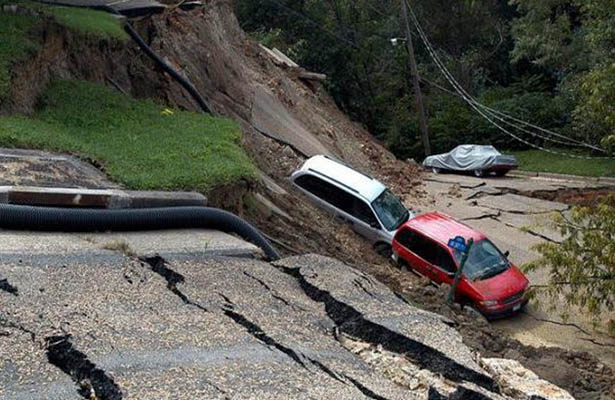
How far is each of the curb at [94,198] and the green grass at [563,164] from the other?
852 inches

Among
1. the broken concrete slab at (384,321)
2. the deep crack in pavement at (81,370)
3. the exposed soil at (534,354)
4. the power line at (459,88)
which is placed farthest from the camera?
the power line at (459,88)

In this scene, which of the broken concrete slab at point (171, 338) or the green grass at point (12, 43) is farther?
the green grass at point (12, 43)

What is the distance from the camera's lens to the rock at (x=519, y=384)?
6828 millimetres

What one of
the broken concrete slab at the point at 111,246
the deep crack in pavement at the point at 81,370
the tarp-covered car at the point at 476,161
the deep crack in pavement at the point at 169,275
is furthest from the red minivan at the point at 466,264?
the tarp-covered car at the point at 476,161

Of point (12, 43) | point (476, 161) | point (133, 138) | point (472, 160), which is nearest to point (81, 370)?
point (133, 138)

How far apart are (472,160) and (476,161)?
24 centimetres

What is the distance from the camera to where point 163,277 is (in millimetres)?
7910

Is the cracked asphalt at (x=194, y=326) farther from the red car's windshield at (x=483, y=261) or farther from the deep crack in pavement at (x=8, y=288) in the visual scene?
the red car's windshield at (x=483, y=261)

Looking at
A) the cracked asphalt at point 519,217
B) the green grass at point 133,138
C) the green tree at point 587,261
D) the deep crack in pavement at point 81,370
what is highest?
the green grass at point 133,138

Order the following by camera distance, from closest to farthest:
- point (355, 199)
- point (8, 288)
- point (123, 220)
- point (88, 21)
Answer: point (8, 288) → point (123, 220) → point (88, 21) → point (355, 199)

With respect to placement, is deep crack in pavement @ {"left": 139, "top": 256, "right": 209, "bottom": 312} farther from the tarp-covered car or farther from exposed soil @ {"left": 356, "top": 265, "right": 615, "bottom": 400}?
the tarp-covered car

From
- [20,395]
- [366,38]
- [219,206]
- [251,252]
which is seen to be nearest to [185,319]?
[20,395]

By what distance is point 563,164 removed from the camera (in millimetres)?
30609

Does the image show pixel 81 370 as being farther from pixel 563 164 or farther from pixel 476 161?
pixel 563 164
